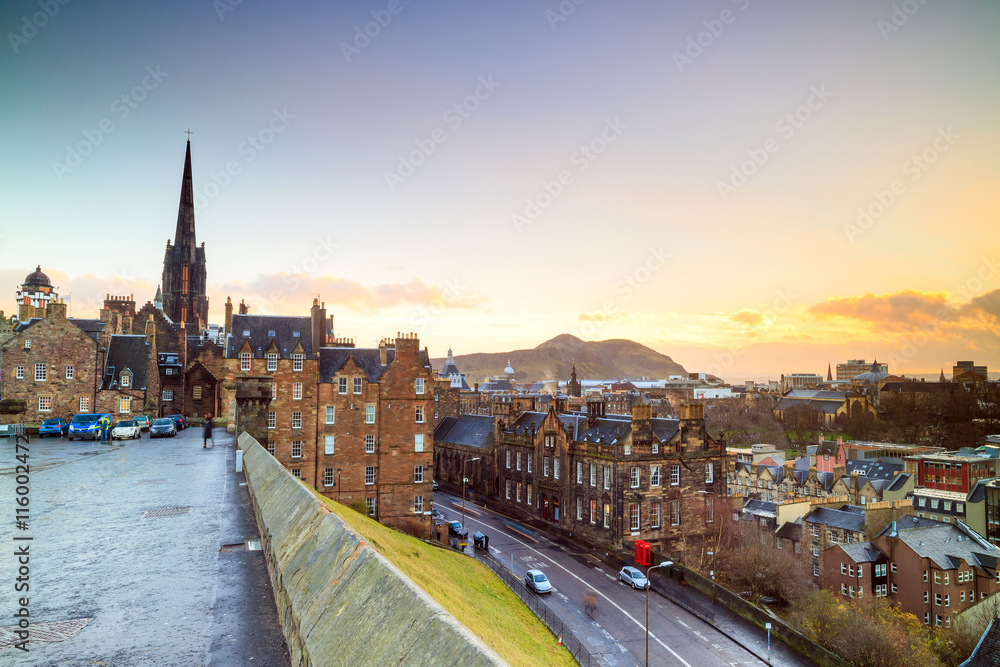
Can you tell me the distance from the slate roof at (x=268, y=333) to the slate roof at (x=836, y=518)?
57131 mm

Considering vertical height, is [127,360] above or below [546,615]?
above

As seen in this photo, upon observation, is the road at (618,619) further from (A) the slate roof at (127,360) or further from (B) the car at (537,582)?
(A) the slate roof at (127,360)

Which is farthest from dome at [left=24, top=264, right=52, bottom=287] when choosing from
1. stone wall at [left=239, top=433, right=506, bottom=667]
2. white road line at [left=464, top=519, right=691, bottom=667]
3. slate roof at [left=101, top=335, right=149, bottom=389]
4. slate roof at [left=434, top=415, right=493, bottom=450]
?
stone wall at [left=239, top=433, right=506, bottom=667]

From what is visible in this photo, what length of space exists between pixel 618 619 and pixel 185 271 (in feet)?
317

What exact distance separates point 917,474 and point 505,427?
66.6 metres

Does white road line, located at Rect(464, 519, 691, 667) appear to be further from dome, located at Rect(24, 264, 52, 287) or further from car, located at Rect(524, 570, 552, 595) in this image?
dome, located at Rect(24, 264, 52, 287)

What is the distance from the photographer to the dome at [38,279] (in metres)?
77.2

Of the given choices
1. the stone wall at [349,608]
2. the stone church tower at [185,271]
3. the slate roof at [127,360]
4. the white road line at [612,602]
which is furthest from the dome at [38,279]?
the stone wall at [349,608]

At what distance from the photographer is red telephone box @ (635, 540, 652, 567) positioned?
4291cm

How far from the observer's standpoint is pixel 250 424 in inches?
955

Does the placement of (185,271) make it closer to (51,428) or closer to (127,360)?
(127,360)

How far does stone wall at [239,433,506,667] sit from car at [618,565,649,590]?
121 feet

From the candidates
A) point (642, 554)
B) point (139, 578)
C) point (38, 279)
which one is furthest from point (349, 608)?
point (38, 279)

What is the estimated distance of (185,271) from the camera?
332 ft
